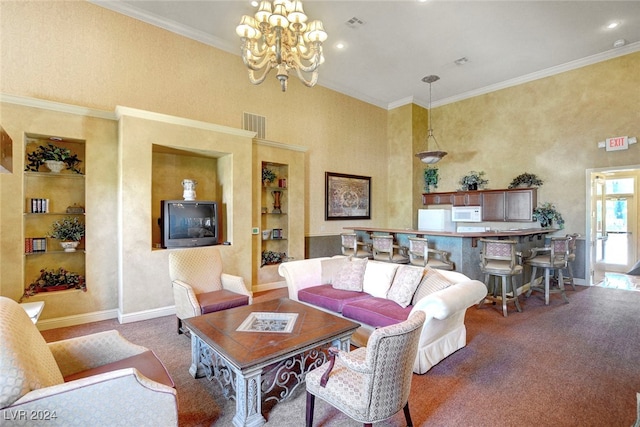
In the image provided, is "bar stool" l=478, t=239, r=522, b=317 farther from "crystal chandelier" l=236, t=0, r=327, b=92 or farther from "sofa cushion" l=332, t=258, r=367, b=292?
"crystal chandelier" l=236, t=0, r=327, b=92

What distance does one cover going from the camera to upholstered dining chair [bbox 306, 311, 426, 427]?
65.7 inches

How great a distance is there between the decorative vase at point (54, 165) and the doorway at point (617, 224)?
10.6 meters

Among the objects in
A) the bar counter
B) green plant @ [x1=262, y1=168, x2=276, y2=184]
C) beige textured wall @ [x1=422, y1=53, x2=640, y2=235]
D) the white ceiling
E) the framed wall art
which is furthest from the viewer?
the framed wall art

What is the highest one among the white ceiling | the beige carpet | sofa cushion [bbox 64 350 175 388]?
the white ceiling

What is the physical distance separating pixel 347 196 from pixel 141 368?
6079 mm

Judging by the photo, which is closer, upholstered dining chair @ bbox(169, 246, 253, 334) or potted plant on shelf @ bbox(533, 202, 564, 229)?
upholstered dining chair @ bbox(169, 246, 253, 334)

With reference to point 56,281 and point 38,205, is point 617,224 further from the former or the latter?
point 38,205

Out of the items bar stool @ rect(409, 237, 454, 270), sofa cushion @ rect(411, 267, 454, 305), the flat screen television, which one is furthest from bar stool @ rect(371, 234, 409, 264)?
the flat screen television

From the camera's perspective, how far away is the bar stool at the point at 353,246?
587 centimetres

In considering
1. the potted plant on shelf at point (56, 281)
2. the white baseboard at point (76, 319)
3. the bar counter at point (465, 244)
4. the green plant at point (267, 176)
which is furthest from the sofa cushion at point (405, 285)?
the potted plant on shelf at point (56, 281)

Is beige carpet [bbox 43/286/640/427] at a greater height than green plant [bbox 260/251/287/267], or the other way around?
green plant [bbox 260/251/287/267]

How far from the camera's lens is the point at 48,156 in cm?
399

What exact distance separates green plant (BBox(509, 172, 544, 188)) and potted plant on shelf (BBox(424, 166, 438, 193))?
193cm

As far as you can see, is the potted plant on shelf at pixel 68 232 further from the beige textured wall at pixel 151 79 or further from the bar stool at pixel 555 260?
the bar stool at pixel 555 260
